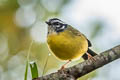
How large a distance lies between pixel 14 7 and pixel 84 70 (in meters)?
2.23

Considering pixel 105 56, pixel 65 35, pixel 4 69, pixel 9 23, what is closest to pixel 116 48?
pixel 105 56

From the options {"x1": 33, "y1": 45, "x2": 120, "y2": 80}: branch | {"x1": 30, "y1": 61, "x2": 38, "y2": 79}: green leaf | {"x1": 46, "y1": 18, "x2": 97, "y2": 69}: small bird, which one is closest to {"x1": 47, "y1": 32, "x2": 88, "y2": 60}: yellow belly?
{"x1": 46, "y1": 18, "x2": 97, "y2": 69}: small bird

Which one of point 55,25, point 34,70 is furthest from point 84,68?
point 55,25

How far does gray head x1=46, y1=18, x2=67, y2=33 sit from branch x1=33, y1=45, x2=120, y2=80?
400mm

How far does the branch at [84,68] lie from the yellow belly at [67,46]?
202mm

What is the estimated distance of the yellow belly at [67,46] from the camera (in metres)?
1.57

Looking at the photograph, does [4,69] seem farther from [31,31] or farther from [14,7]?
[14,7]

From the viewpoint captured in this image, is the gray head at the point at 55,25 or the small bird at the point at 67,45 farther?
the gray head at the point at 55,25

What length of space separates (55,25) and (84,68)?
485mm

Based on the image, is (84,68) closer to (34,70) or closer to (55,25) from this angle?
(34,70)

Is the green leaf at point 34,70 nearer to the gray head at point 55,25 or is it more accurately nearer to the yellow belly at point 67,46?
the yellow belly at point 67,46

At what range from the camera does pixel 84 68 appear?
135 cm

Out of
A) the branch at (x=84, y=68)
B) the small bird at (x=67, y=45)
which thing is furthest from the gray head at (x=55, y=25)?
the branch at (x=84, y=68)

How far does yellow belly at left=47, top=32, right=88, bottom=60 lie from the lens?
61.9 inches
